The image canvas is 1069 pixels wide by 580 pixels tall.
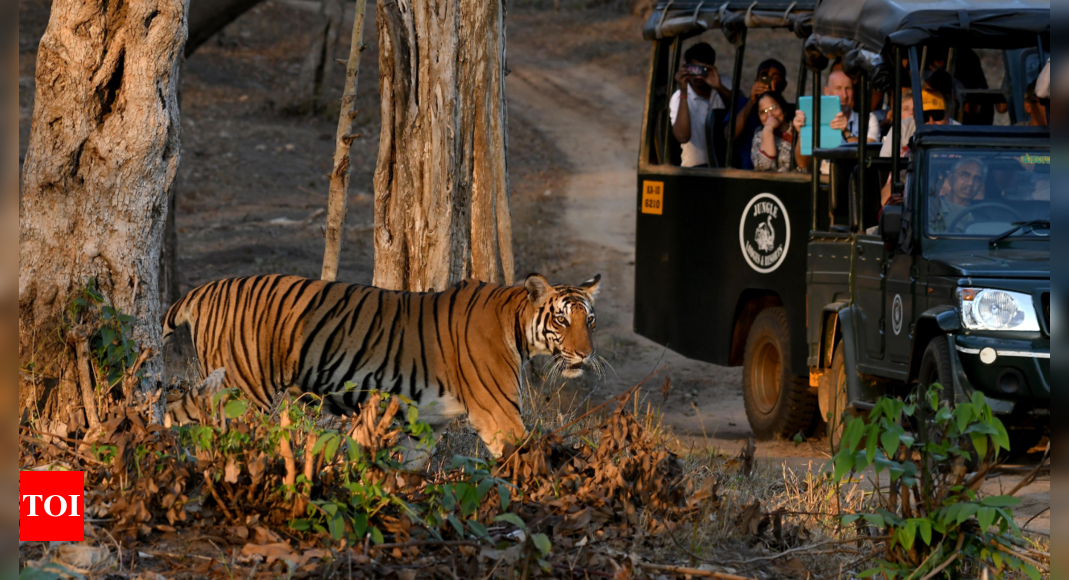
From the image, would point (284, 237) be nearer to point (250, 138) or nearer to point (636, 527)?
point (250, 138)

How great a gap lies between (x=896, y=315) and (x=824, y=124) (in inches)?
102

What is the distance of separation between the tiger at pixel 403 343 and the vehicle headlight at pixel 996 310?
1.92 metres

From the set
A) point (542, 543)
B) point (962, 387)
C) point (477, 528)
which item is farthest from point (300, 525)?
point (962, 387)

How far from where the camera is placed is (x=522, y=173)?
23656 mm

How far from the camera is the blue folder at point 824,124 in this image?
866cm

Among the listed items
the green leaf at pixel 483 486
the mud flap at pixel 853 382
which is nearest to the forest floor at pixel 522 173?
the mud flap at pixel 853 382

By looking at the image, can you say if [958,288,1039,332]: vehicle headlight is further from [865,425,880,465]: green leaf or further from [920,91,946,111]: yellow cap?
[865,425,880,465]: green leaf

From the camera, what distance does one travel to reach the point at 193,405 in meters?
5.36

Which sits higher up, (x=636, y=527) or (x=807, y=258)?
(x=807, y=258)

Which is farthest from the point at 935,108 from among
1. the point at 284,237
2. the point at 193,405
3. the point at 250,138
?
the point at 250,138

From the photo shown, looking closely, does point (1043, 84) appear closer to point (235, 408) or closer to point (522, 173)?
point (235, 408)

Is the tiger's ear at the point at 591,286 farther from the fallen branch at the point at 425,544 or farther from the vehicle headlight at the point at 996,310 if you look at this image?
the fallen branch at the point at 425,544

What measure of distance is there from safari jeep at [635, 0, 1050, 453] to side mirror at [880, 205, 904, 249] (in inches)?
0.5

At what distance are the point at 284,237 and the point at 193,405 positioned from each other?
1149cm
